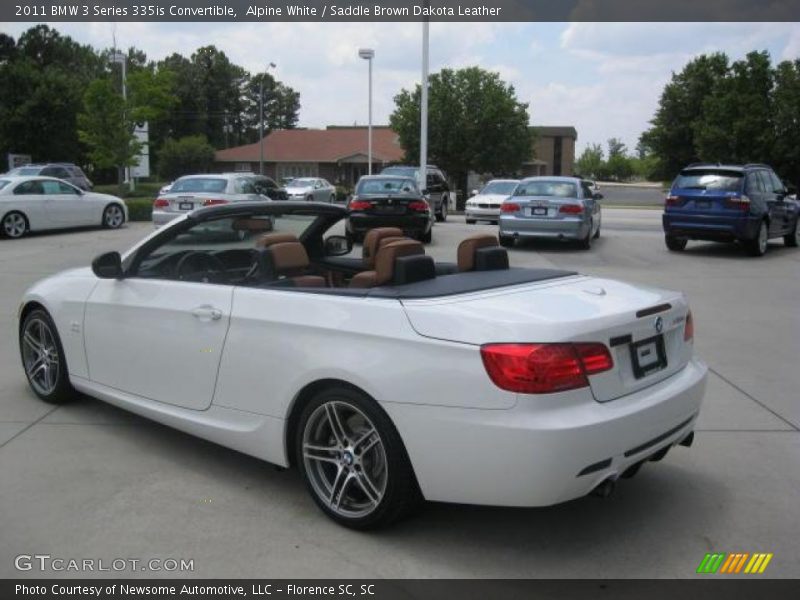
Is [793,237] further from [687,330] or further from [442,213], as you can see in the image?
[687,330]

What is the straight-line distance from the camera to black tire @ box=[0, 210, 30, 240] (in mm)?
17625

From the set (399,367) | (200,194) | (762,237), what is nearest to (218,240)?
(399,367)

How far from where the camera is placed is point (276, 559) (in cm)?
340

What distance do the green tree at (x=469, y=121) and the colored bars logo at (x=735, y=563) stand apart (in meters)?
51.9

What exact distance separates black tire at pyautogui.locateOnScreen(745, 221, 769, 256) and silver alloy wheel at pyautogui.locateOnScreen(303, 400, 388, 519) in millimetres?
13616

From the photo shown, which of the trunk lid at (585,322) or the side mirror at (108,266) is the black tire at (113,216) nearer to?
the side mirror at (108,266)

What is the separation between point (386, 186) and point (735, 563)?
1443 centimetres

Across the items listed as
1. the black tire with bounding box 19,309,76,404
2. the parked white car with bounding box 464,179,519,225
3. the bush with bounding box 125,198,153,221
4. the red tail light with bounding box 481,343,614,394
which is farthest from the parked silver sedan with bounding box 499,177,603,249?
the red tail light with bounding box 481,343,614,394

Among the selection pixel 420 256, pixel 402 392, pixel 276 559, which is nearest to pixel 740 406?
pixel 420 256

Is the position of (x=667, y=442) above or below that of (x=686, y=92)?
below

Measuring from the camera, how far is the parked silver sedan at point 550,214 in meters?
16.0

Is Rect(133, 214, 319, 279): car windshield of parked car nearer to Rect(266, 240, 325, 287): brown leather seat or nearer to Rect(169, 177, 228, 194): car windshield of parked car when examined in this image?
Rect(266, 240, 325, 287): brown leather seat
